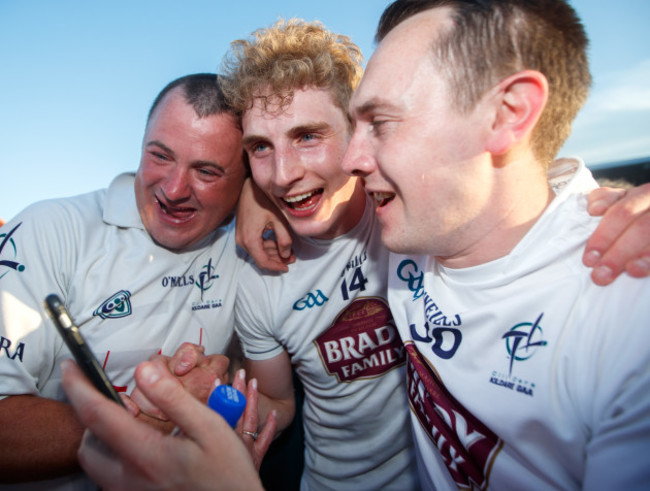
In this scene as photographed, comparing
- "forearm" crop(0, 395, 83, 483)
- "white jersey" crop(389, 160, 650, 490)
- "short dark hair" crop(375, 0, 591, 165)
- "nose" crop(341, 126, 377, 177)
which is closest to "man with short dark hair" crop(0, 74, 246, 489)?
"forearm" crop(0, 395, 83, 483)

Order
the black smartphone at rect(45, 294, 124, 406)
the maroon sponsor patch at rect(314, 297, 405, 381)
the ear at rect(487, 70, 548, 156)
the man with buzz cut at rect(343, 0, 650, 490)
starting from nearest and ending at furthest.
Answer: the black smartphone at rect(45, 294, 124, 406), the man with buzz cut at rect(343, 0, 650, 490), the ear at rect(487, 70, 548, 156), the maroon sponsor patch at rect(314, 297, 405, 381)

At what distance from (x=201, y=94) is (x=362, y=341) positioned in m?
1.95

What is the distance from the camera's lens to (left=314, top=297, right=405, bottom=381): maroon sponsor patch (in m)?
2.22

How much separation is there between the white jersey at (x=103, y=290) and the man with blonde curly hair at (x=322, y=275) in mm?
282

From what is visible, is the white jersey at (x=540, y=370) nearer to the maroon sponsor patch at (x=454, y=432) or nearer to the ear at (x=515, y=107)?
the maroon sponsor patch at (x=454, y=432)

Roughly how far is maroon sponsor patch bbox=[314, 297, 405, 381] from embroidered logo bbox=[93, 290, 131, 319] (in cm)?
118

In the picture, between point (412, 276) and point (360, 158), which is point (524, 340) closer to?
point (412, 276)

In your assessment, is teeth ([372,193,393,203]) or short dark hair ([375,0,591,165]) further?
teeth ([372,193,393,203])

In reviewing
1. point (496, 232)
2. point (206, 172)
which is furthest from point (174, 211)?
point (496, 232)

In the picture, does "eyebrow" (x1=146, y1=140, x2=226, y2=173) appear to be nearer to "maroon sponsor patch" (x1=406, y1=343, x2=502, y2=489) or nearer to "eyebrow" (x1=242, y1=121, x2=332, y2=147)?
"eyebrow" (x1=242, y1=121, x2=332, y2=147)

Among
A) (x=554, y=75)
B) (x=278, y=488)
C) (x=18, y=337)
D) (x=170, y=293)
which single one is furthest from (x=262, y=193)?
(x=278, y=488)

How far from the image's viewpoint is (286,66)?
2.14 metres

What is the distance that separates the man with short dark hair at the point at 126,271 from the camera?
5.82 feet

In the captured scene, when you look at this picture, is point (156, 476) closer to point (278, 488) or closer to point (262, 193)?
point (262, 193)
